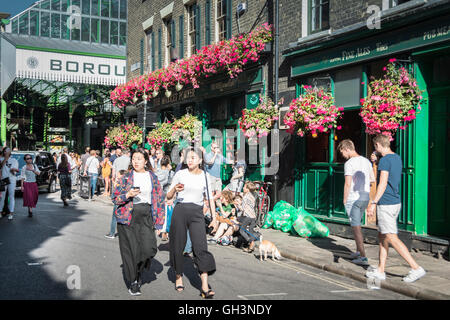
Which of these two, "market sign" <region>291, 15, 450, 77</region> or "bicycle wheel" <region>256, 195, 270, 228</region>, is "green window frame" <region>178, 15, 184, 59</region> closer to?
"market sign" <region>291, 15, 450, 77</region>

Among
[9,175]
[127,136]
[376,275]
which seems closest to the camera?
[376,275]

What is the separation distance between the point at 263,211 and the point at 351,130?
2.95 metres

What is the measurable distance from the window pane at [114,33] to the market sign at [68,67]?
26.5 feet

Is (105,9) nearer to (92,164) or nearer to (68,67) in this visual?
(68,67)

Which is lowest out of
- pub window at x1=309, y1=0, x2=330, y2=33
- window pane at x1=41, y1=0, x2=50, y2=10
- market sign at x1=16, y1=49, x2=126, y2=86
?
pub window at x1=309, y1=0, x2=330, y2=33

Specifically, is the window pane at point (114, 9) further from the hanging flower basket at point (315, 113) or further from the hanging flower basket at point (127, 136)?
the hanging flower basket at point (315, 113)

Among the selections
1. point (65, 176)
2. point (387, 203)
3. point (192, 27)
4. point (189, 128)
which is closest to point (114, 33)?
point (192, 27)

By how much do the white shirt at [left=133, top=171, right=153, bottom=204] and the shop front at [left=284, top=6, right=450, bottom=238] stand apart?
16.1 feet

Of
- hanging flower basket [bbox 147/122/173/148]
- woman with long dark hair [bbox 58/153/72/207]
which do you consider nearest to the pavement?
hanging flower basket [bbox 147/122/173/148]

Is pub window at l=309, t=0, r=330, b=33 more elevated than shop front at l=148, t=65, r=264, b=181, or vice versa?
pub window at l=309, t=0, r=330, b=33

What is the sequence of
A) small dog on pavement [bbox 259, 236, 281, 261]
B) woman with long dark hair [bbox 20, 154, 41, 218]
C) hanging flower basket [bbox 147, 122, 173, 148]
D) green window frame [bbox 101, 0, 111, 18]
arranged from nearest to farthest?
small dog on pavement [bbox 259, 236, 281, 261]
woman with long dark hair [bbox 20, 154, 41, 218]
hanging flower basket [bbox 147, 122, 173, 148]
green window frame [bbox 101, 0, 111, 18]

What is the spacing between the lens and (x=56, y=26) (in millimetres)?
36406

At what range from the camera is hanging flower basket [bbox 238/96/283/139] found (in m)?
11.1
